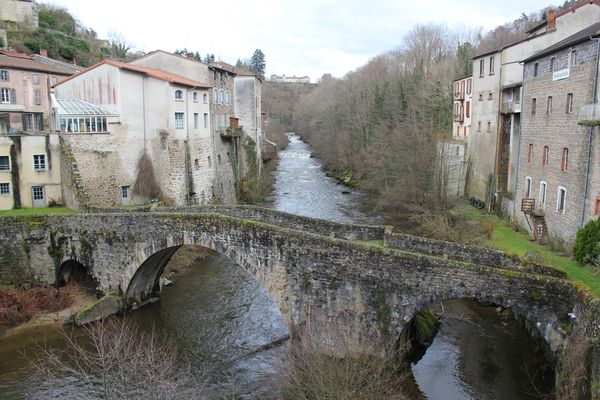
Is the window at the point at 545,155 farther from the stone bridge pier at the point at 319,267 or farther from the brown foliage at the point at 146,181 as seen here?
the brown foliage at the point at 146,181

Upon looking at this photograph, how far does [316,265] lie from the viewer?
15289 millimetres

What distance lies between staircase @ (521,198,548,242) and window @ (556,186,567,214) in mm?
1590

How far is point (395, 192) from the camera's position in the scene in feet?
126

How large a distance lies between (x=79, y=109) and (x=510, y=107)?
84.2 feet

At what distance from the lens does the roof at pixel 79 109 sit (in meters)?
29.8

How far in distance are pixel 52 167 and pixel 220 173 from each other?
43.3ft

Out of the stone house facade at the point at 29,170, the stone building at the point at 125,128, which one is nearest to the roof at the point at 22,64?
the stone building at the point at 125,128

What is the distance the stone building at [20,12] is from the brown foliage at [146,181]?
4558cm

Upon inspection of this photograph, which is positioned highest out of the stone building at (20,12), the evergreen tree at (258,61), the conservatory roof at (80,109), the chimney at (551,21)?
the evergreen tree at (258,61)

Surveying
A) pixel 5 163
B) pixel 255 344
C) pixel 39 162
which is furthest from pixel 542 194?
pixel 5 163

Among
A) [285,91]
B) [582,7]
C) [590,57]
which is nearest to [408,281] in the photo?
[590,57]

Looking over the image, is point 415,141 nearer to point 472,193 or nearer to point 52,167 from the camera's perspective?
point 472,193

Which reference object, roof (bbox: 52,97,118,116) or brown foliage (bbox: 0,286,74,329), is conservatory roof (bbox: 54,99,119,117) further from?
brown foliage (bbox: 0,286,74,329)

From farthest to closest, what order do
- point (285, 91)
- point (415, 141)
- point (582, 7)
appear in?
point (285, 91) → point (415, 141) → point (582, 7)
